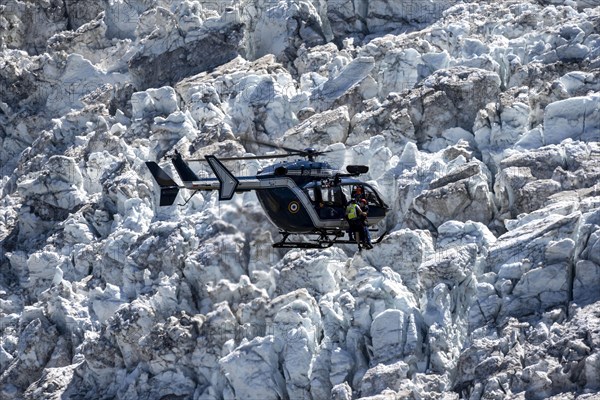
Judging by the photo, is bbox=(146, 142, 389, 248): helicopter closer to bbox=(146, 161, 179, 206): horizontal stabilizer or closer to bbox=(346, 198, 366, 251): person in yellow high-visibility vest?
bbox=(346, 198, 366, 251): person in yellow high-visibility vest

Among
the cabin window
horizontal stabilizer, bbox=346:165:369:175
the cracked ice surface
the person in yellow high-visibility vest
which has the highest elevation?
horizontal stabilizer, bbox=346:165:369:175

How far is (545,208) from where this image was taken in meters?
70.4

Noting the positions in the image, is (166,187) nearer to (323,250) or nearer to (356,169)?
(356,169)

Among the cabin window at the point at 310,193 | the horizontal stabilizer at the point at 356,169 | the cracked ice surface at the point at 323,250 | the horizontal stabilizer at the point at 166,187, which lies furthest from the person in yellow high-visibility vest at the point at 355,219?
the horizontal stabilizer at the point at 166,187

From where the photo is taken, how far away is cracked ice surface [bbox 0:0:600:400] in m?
67.1

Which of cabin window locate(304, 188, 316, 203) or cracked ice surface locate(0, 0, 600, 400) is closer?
cabin window locate(304, 188, 316, 203)

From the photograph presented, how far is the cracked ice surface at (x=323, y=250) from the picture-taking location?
67062 millimetres

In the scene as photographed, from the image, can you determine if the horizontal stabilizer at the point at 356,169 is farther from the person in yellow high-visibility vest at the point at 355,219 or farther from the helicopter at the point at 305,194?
the person in yellow high-visibility vest at the point at 355,219

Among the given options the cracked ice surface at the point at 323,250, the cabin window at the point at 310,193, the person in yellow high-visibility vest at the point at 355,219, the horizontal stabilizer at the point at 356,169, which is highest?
the horizontal stabilizer at the point at 356,169

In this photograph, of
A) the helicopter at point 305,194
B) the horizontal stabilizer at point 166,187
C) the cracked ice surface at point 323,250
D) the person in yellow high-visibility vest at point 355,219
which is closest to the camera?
the person in yellow high-visibility vest at point 355,219

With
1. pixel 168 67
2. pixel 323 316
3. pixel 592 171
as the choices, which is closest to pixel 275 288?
pixel 323 316

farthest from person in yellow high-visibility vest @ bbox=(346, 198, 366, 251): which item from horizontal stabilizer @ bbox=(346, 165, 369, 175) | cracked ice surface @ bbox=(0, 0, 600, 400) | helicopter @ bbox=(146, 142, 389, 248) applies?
cracked ice surface @ bbox=(0, 0, 600, 400)

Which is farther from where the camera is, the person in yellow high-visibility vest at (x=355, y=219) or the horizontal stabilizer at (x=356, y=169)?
the person in yellow high-visibility vest at (x=355, y=219)

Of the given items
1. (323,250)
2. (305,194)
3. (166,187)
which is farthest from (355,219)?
(323,250)
